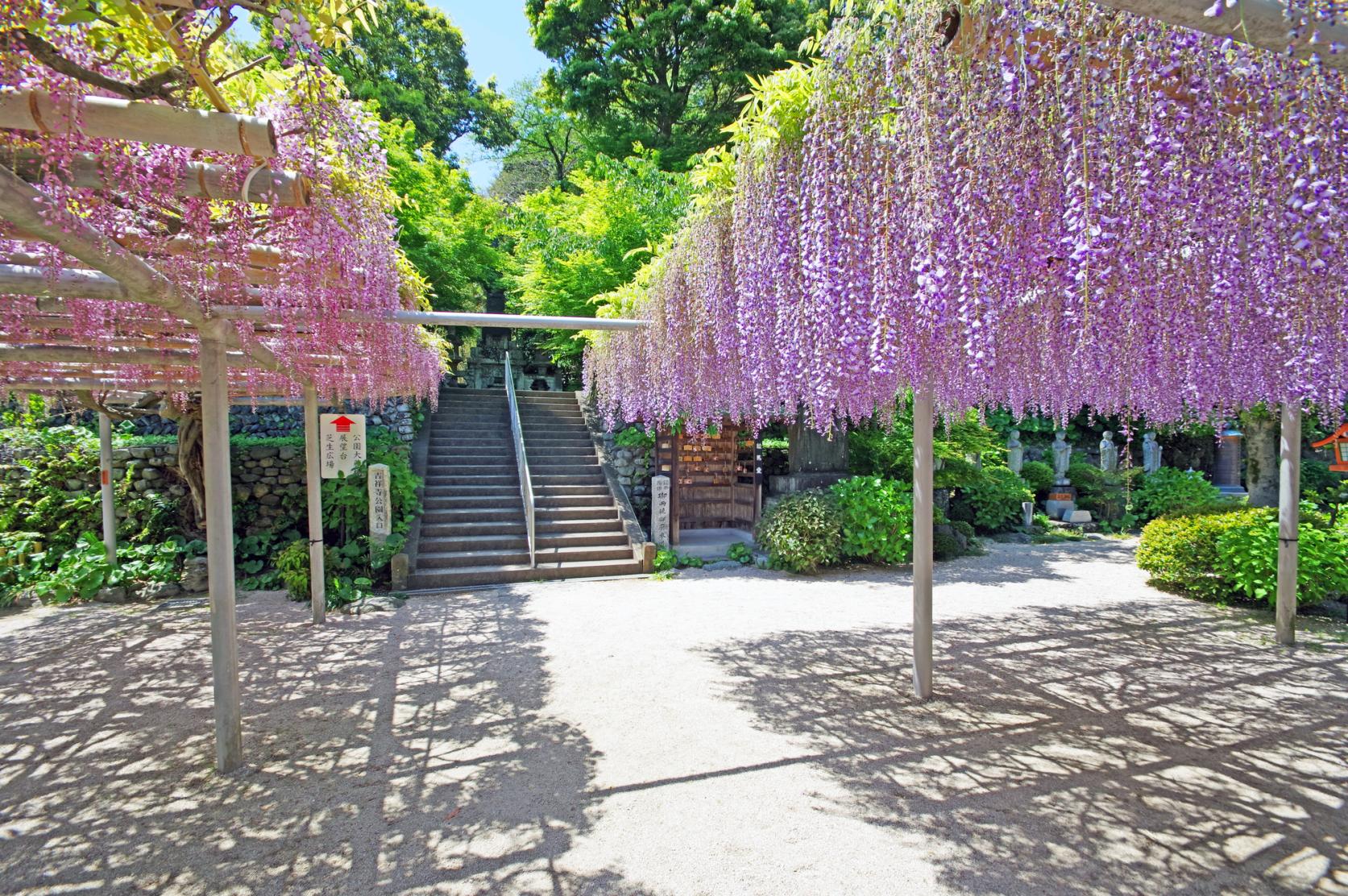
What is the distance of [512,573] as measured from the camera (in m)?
7.12

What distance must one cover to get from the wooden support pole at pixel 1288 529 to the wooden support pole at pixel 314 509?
7.39 metres

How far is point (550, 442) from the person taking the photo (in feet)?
33.1

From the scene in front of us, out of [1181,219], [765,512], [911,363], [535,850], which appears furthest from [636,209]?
[535,850]

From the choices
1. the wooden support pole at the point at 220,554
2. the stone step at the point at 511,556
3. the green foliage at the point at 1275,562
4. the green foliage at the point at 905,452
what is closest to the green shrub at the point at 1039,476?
the green foliage at the point at 905,452

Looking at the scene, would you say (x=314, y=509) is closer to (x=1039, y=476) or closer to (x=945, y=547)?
(x=945, y=547)

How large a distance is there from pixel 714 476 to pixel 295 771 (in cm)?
682

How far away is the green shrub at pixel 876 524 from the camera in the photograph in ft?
25.1

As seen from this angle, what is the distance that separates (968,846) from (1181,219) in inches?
93.5

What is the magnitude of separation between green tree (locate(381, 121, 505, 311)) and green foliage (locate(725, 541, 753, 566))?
6578 millimetres

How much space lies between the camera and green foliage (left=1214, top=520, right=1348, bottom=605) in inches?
219

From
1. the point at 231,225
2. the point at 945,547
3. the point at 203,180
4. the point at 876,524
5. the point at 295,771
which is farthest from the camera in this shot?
the point at 945,547

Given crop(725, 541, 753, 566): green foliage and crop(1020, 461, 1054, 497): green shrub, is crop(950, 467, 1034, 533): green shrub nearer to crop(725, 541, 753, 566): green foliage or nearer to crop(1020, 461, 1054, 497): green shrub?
crop(1020, 461, 1054, 497): green shrub

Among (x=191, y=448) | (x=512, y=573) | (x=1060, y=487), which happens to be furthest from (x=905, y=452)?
(x=191, y=448)

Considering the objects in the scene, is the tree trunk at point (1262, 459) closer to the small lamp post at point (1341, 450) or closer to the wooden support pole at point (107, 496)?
the small lamp post at point (1341, 450)
